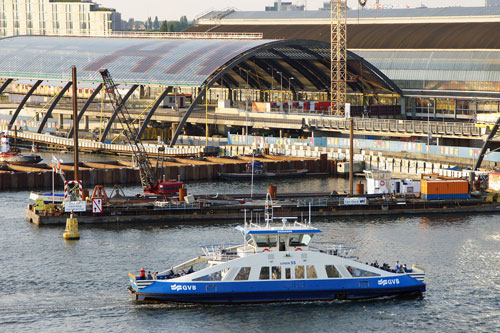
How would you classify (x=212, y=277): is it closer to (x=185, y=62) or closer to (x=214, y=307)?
(x=214, y=307)

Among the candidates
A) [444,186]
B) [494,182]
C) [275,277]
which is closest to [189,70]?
[494,182]

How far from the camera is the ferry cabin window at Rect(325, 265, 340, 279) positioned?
219 feet

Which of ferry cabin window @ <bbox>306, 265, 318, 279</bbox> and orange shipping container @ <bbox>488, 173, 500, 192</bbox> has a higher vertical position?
orange shipping container @ <bbox>488, 173, 500, 192</bbox>

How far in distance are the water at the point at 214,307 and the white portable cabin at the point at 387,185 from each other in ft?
21.7

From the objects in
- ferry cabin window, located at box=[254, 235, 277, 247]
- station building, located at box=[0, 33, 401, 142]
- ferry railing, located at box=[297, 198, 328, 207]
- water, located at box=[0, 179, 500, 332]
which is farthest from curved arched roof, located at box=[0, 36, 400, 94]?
ferry cabin window, located at box=[254, 235, 277, 247]

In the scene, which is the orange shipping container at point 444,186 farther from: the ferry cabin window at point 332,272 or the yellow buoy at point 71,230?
the ferry cabin window at point 332,272

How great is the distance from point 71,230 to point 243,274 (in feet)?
80.8

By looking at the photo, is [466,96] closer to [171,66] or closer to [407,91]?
[407,91]

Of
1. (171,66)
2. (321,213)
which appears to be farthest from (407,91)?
(321,213)

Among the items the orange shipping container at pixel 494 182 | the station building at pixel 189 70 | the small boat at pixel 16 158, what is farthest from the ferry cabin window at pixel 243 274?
the station building at pixel 189 70

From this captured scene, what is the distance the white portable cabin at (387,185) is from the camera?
4080 inches

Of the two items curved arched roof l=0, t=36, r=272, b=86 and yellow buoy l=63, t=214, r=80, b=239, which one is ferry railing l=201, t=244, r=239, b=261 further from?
curved arched roof l=0, t=36, r=272, b=86

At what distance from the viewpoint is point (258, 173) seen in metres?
128

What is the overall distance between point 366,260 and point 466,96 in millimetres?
91219
